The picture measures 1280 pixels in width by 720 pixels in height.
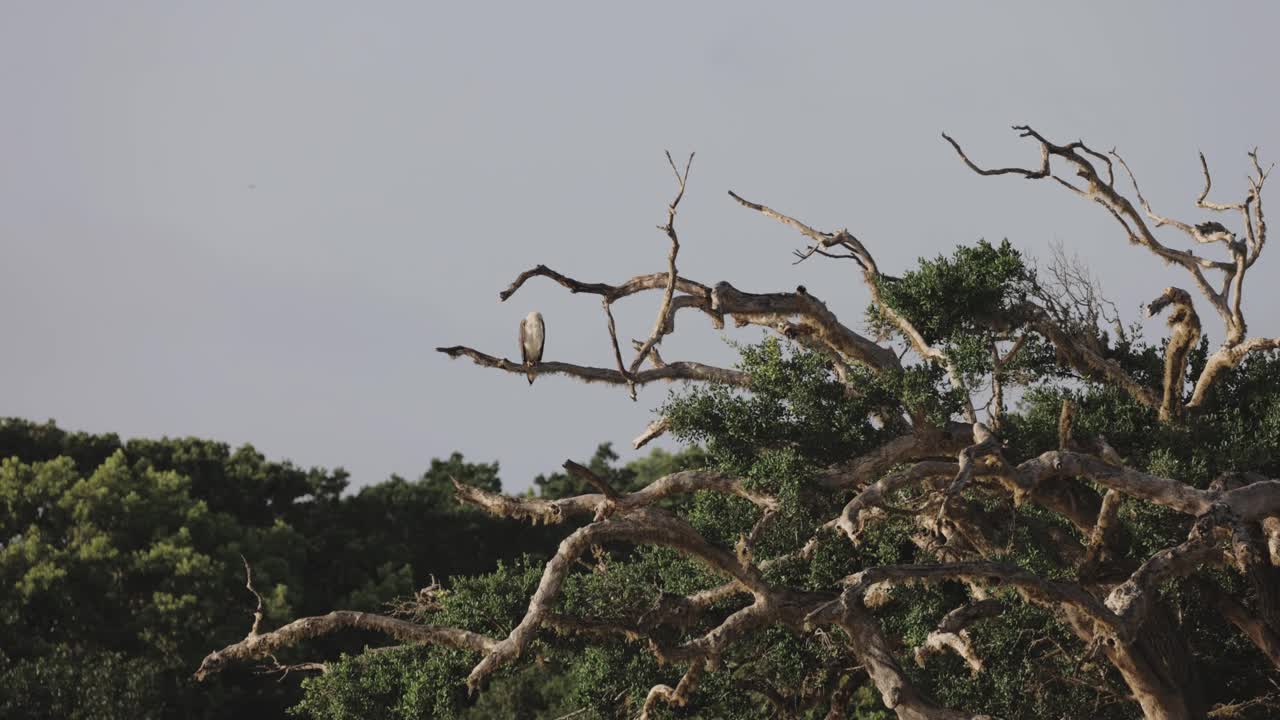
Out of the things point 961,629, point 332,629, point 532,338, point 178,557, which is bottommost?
point 961,629

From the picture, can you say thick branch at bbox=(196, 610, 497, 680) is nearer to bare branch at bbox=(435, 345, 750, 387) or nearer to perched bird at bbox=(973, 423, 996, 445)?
bare branch at bbox=(435, 345, 750, 387)

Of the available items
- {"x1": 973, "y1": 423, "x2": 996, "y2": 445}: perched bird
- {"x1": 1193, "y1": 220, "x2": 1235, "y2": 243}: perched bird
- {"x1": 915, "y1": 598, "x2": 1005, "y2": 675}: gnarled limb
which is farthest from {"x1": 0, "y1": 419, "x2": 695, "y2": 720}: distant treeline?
{"x1": 1193, "y1": 220, "x2": 1235, "y2": 243}: perched bird

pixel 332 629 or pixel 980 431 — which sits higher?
pixel 980 431

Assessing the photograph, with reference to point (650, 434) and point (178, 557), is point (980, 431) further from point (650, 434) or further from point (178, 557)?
point (178, 557)

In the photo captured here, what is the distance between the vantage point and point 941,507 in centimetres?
1562

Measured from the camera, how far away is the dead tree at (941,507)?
53.1ft

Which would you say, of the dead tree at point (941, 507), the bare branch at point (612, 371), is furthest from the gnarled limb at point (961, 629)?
the bare branch at point (612, 371)

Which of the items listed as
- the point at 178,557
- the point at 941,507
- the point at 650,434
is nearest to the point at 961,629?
the point at 941,507

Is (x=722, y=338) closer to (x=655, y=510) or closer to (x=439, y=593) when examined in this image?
(x=655, y=510)

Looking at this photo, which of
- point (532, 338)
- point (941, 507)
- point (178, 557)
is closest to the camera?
point (941, 507)

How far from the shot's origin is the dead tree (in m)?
16.2

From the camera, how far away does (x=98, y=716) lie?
95.1 feet

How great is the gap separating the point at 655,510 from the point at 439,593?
4066mm

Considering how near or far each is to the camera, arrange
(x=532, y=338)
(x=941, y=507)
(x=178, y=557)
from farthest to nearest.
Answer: (x=178, y=557)
(x=532, y=338)
(x=941, y=507)
